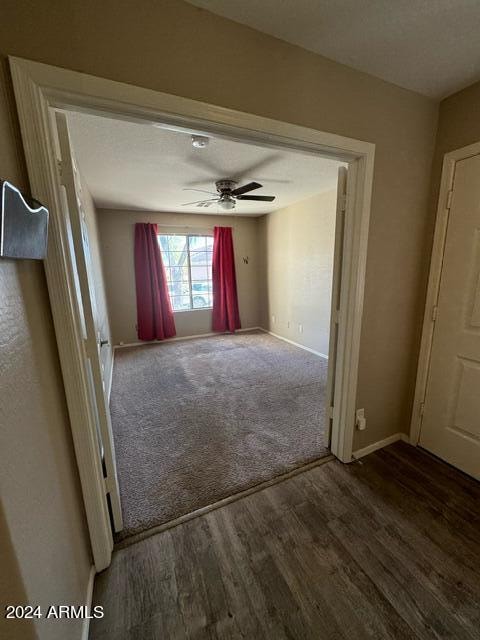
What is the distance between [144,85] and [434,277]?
195cm

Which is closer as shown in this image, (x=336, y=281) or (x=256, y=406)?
(x=336, y=281)

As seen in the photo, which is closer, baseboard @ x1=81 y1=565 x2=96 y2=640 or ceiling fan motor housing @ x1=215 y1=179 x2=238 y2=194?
baseboard @ x1=81 y1=565 x2=96 y2=640

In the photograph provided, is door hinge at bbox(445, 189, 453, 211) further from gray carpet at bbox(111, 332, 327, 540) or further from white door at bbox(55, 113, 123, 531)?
white door at bbox(55, 113, 123, 531)

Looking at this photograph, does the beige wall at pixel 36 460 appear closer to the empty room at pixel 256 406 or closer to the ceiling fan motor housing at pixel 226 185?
the empty room at pixel 256 406

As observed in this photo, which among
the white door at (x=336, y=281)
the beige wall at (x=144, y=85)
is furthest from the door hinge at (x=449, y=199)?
the white door at (x=336, y=281)

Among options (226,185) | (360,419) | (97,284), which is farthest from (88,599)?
(226,185)

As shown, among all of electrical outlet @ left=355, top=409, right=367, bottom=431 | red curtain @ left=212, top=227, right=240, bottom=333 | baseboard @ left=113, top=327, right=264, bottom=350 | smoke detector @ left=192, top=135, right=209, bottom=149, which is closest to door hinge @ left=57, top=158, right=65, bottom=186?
smoke detector @ left=192, top=135, right=209, bottom=149

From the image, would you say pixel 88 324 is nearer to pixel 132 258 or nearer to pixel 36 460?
pixel 36 460

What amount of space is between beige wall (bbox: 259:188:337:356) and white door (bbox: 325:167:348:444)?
2061 mm

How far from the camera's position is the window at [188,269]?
4.94 metres

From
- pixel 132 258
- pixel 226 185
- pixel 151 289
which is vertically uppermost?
pixel 226 185

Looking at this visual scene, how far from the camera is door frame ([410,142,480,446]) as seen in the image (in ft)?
5.28

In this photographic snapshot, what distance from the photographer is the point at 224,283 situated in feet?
17.1

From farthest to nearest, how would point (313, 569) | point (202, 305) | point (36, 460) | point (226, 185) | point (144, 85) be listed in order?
point (202, 305) < point (226, 185) < point (313, 569) < point (144, 85) < point (36, 460)
